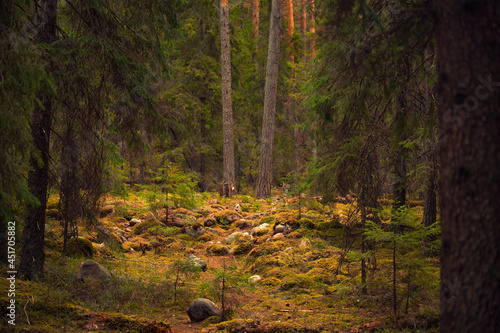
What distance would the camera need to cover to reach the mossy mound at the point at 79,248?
→ 24.8ft

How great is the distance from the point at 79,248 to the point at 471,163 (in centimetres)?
769

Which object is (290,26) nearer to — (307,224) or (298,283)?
(307,224)

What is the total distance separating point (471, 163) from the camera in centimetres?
260

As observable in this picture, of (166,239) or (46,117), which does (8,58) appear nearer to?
(46,117)

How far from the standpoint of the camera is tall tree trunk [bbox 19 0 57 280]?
5570 mm

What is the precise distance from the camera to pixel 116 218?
11.1 m

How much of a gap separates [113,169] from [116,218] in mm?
3426

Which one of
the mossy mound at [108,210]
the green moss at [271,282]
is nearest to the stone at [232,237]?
the green moss at [271,282]

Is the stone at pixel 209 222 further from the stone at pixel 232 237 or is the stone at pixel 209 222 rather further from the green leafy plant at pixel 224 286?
the green leafy plant at pixel 224 286

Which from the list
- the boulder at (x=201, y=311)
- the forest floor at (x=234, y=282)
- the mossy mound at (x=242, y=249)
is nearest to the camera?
the forest floor at (x=234, y=282)

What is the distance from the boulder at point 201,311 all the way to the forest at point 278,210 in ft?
0.07

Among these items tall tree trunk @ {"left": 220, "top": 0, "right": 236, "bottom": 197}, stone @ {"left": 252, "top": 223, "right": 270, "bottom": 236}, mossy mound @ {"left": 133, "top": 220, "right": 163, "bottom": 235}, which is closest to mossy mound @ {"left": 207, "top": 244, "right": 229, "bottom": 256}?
stone @ {"left": 252, "top": 223, "right": 270, "bottom": 236}

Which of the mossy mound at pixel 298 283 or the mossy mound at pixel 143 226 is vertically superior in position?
the mossy mound at pixel 143 226

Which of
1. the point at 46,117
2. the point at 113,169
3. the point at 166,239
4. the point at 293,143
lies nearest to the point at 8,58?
the point at 46,117
